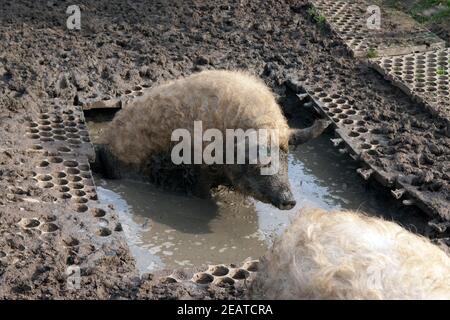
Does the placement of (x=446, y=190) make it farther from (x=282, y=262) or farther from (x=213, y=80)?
(x=282, y=262)

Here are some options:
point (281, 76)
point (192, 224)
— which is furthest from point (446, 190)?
point (281, 76)

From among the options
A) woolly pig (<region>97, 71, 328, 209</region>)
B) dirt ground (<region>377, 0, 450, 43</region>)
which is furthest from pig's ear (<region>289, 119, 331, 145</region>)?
dirt ground (<region>377, 0, 450, 43</region>)

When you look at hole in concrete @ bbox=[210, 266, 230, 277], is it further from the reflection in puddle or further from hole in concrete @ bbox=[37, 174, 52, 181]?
hole in concrete @ bbox=[37, 174, 52, 181]

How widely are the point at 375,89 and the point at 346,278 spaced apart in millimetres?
5499

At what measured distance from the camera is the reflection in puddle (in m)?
6.36

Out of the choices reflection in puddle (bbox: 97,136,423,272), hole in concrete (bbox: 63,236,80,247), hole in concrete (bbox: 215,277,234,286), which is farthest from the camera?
reflection in puddle (bbox: 97,136,423,272)

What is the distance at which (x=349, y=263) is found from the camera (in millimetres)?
3549

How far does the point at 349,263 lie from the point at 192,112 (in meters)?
3.43

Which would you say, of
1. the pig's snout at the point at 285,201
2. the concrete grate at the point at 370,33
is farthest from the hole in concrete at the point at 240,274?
the concrete grate at the point at 370,33

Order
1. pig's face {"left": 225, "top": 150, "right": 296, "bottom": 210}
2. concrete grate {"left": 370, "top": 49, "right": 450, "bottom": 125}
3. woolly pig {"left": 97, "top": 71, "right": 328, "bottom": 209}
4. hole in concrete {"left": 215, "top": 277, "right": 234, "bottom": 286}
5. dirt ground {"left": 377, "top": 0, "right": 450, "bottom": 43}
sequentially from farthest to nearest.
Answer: dirt ground {"left": 377, "top": 0, "right": 450, "bottom": 43} < concrete grate {"left": 370, "top": 49, "right": 450, "bottom": 125} < woolly pig {"left": 97, "top": 71, "right": 328, "bottom": 209} < pig's face {"left": 225, "top": 150, "right": 296, "bottom": 210} < hole in concrete {"left": 215, "top": 277, "right": 234, "bottom": 286}

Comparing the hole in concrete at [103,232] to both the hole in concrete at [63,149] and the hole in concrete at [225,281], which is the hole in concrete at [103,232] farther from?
the hole in concrete at [63,149]

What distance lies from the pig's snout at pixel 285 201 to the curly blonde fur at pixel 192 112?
18.1 inches

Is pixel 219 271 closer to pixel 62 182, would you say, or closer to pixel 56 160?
pixel 62 182

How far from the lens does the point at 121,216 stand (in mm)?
6773
